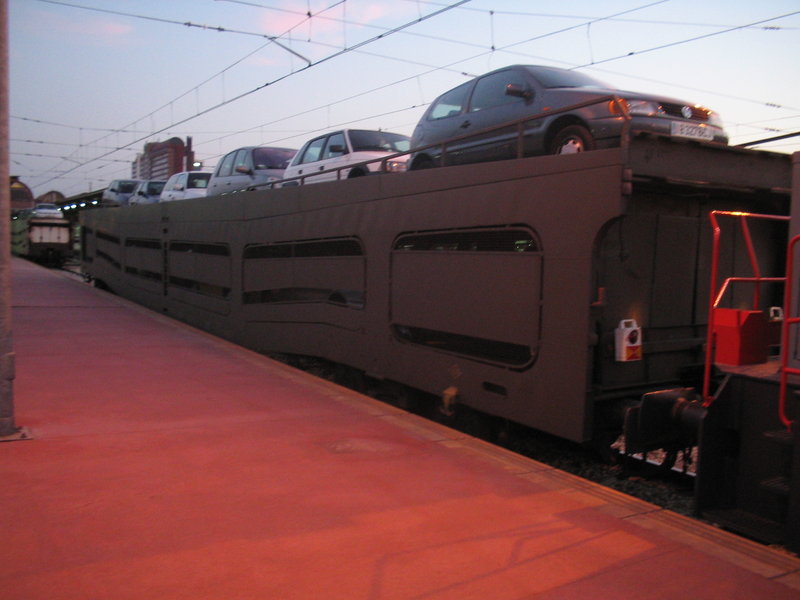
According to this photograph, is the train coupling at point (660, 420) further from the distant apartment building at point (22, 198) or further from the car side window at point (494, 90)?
the distant apartment building at point (22, 198)

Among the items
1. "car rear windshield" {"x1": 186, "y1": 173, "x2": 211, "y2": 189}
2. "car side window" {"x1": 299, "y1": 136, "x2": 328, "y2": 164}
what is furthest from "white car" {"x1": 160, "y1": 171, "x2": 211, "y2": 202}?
"car side window" {"x1": 299, "y1": 136, "x2": 328, "y2": 164}

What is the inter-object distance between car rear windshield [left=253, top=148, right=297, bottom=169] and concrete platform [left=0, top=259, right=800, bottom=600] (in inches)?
361

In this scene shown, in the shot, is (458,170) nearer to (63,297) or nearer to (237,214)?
(237,214)

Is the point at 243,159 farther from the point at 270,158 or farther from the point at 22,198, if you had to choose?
the point at 22,198

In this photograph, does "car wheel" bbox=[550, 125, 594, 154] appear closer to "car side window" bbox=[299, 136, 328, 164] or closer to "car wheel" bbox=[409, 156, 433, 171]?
"car wheel" bbox=[409, 156, 433, 171]

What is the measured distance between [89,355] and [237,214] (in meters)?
3.60

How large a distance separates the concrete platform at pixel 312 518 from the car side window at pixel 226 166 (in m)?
9.61

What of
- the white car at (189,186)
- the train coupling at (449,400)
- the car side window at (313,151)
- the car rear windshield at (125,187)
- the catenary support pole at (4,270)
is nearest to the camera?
the catenary support pole at (4,270)

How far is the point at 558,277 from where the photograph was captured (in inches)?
216

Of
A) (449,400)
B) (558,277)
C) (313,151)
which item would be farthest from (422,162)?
(313,151)

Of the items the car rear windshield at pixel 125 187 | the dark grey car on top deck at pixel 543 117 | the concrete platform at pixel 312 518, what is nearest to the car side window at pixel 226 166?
the dark grey car on top deck at pixel 543 117

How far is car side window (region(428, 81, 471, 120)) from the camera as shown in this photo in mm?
8781

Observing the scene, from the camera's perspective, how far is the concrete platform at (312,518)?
130 inches

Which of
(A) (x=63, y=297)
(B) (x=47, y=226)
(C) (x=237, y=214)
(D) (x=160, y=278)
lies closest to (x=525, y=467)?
(C) (x=237, y=214)
